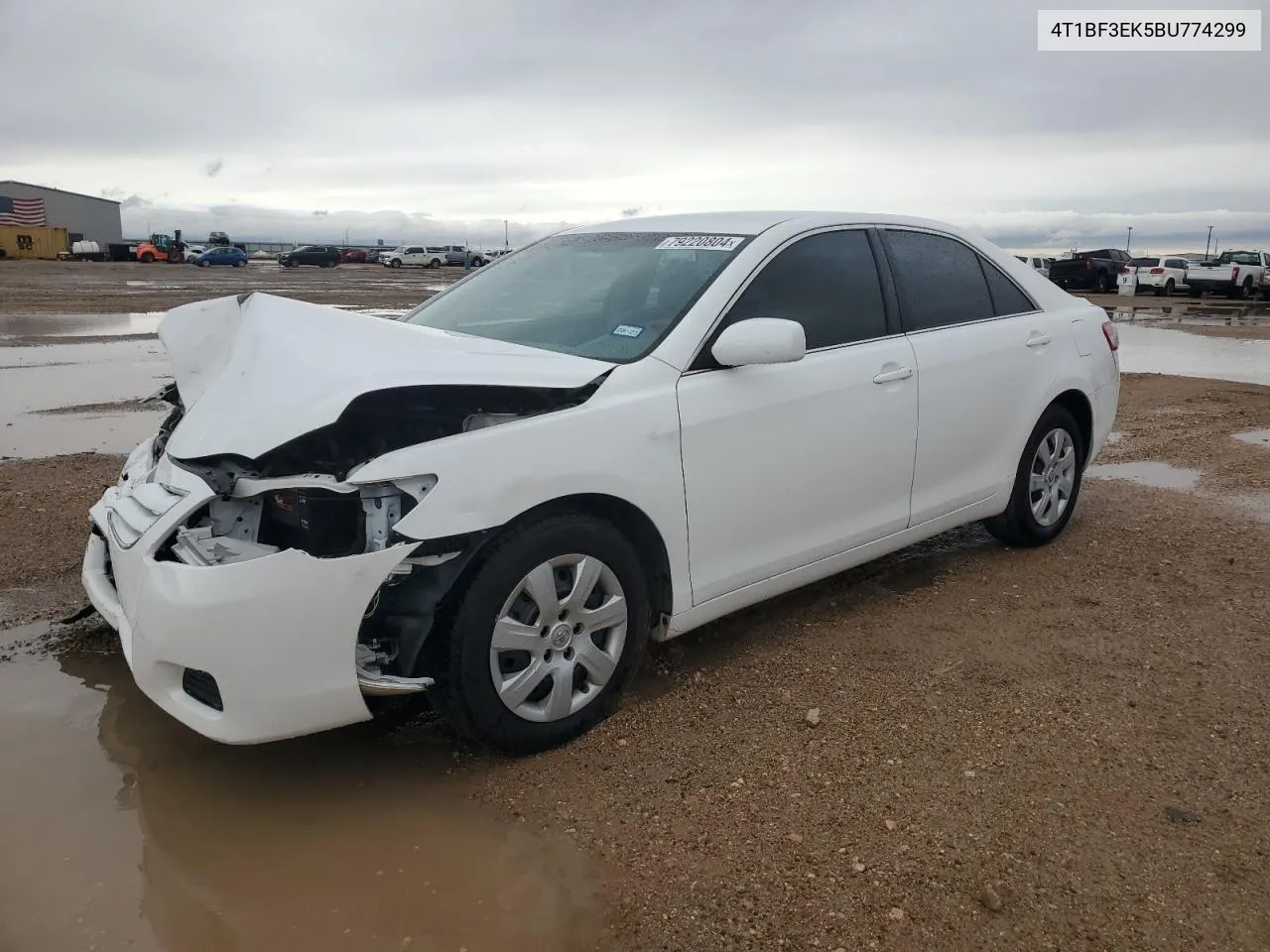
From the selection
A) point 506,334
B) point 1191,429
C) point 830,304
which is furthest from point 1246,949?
point 1191,429

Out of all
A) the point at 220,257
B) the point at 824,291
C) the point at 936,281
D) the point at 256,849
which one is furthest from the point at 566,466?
the point at 220,257

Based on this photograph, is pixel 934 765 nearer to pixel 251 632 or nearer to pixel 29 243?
pixel 251 632

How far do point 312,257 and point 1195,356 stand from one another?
165 feet

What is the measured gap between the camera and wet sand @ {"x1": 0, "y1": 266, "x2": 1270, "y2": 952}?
242 centimetres

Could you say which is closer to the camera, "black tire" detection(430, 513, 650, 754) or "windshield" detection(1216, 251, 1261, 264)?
"black tire" detection(430, 513, 650, 754)

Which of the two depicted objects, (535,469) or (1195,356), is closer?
(535,469)

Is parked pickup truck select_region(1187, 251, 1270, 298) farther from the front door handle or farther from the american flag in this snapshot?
the american flag

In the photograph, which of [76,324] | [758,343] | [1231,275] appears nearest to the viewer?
[758,343]

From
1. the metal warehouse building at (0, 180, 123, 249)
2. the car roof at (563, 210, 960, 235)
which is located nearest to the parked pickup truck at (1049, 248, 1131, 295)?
the car roof at (563, 210, 960, 235)

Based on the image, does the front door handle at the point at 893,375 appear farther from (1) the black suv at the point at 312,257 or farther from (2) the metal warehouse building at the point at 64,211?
(2) the metal warehouse building at the point at 64,211

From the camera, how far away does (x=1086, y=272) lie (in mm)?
36375

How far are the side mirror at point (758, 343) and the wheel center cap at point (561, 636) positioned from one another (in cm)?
103

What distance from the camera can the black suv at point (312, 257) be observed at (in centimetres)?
5578

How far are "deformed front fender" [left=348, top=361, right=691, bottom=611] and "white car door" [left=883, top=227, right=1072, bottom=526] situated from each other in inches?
54.0
